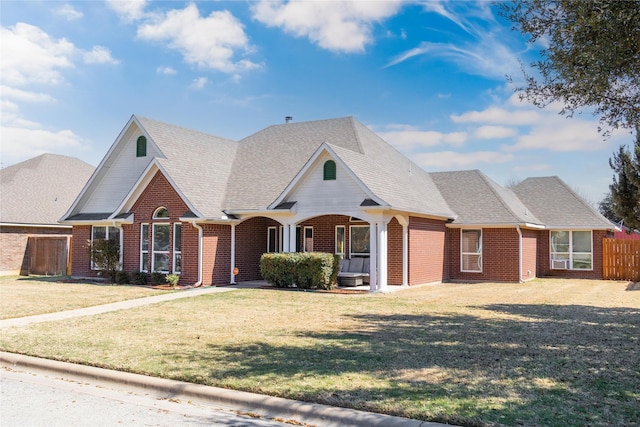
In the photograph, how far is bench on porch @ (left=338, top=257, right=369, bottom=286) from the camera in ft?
71.5

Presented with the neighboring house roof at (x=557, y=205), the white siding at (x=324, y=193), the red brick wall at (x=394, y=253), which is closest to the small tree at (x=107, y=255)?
the white siding at (x=324, y=193)

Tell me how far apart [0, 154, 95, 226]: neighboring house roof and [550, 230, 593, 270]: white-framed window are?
27710 millimetres

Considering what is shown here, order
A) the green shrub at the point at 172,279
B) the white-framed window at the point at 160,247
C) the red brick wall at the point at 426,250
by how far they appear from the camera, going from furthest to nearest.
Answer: the white-framed window at the point at 160,247 → the red brick wall at the point at 426,250 → the green shrub at the point at 172,279

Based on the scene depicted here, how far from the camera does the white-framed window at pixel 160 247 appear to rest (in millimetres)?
22625

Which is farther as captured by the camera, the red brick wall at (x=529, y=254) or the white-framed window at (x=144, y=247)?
the red brick wall at (x=529, y=254)

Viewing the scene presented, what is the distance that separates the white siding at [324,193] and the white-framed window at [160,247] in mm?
5457

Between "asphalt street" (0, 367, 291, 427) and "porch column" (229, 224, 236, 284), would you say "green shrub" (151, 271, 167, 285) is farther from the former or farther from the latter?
"asphalt street" (0, 367, 291, 427)

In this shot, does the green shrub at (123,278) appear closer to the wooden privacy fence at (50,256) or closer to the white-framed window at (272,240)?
the white-framed window at (272,240)

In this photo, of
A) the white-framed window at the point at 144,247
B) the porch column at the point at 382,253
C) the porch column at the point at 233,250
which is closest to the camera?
the porch column at the point at 382,253

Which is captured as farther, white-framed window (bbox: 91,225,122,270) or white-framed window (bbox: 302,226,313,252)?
white-framed window (bbox: 302,226,313,252)

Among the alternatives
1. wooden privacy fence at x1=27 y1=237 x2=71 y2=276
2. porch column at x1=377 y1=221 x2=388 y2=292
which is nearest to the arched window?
porch column at x1=377 y1=221 x2=388 y2=292

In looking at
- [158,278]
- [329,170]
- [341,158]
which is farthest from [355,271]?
[158,278]

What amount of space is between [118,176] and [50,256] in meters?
7.81

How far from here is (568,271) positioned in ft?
94.0
